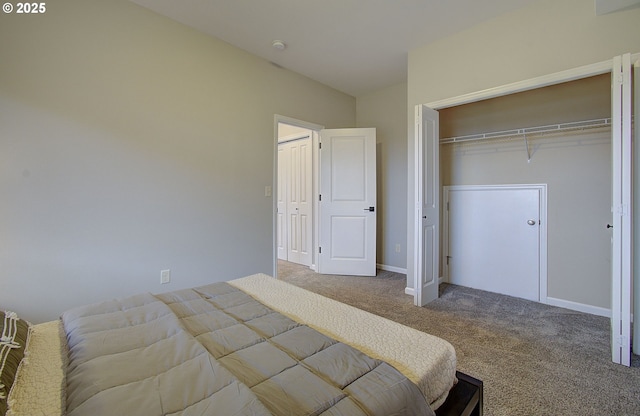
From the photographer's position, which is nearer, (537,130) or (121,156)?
(121,156)

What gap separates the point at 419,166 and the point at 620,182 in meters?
1.40

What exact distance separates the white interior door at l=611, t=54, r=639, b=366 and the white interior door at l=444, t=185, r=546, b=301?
3.85 feet

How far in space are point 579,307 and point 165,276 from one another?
3.87 metres

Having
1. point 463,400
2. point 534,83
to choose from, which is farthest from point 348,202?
point 463,400

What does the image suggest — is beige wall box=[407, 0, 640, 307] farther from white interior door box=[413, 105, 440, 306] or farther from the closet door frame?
white interior door box=[413, 105, 440, 306]

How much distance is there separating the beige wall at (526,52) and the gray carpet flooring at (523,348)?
0.47m

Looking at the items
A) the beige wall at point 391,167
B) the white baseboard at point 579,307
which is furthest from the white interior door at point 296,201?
the white baseboard at point 579,307

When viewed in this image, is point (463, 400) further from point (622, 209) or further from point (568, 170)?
point (568, 170)

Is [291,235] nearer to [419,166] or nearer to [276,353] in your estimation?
[419,166]

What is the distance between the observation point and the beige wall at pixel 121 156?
194 cm

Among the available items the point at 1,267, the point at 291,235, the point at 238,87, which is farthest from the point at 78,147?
the point at 291,235

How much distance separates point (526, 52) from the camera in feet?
7.95

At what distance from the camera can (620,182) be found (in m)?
1.84

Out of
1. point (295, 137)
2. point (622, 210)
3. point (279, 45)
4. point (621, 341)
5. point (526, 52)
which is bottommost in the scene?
point (621, 341)
